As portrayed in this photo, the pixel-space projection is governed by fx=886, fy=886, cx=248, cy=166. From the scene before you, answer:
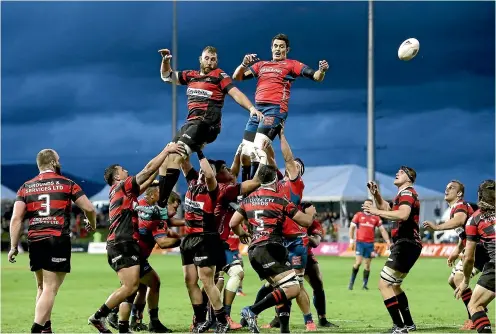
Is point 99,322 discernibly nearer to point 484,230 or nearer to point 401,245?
point 401,245

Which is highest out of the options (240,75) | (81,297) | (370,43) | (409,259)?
(370,43)

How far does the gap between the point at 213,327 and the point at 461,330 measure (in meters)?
4.29

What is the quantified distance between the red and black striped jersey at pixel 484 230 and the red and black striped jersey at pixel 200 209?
4.14 meters

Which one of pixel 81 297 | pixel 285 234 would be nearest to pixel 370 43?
pixel 81 297

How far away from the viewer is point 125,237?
1354cm

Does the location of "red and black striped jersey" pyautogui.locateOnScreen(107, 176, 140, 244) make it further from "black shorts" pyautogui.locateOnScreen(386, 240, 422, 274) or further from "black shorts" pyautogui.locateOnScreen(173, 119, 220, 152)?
"black shorts" pyautogui.locateOnScreen(386, 240, 422, 274)

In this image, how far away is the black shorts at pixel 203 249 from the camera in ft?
47.8

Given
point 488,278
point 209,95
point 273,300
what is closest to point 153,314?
point 273,300

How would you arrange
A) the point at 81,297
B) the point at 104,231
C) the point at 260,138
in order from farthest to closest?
the point at 104,231, the point at 81,297, the point at 260,138

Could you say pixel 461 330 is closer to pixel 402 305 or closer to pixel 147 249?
pixel 402 305

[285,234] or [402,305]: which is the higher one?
[285,234]

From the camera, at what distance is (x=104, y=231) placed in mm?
60344

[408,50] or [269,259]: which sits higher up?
[408,50]

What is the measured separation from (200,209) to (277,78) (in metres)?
2.51
